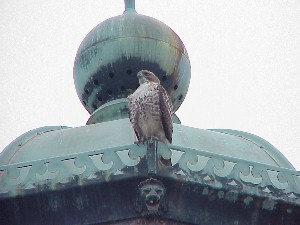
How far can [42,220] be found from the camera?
15.6 metres

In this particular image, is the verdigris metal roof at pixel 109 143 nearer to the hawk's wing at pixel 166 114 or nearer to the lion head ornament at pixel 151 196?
the hawk's wing at pixel 166 114

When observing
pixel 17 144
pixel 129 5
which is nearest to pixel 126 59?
pixel 129 5

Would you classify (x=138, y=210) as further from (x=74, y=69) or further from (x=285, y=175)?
(x=74, y=69)

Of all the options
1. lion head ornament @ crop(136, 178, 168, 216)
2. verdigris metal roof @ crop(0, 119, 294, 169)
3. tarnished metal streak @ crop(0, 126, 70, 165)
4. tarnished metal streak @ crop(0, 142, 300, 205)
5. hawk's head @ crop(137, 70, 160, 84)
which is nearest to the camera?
lion head ornament @ crop(136, 178, 168, 216)

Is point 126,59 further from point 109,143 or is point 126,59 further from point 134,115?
point 134,115

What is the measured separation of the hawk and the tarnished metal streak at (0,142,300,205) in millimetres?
212

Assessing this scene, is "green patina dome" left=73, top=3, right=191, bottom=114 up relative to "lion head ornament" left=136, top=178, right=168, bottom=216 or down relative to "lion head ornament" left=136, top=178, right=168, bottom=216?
up

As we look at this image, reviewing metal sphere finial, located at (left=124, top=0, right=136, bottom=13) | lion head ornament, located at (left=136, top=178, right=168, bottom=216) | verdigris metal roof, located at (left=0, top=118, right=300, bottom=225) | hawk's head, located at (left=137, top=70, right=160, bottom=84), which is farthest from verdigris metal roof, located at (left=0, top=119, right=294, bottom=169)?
metal sphere finial, located at (left=124, top=0, right=136, bottom=13)

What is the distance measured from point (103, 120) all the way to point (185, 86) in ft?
5.82

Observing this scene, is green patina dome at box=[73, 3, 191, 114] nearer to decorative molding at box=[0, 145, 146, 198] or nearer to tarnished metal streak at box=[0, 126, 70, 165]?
tarnished metal streak at box=[0, 126, 70, 165]

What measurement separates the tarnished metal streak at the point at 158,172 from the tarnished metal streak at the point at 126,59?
4.18m

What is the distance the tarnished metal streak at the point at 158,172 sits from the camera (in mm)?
15047

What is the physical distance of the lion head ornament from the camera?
48.9 ft

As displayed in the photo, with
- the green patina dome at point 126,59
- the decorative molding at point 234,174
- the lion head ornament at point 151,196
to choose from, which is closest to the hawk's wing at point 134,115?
the decorative molding at point 234,174
